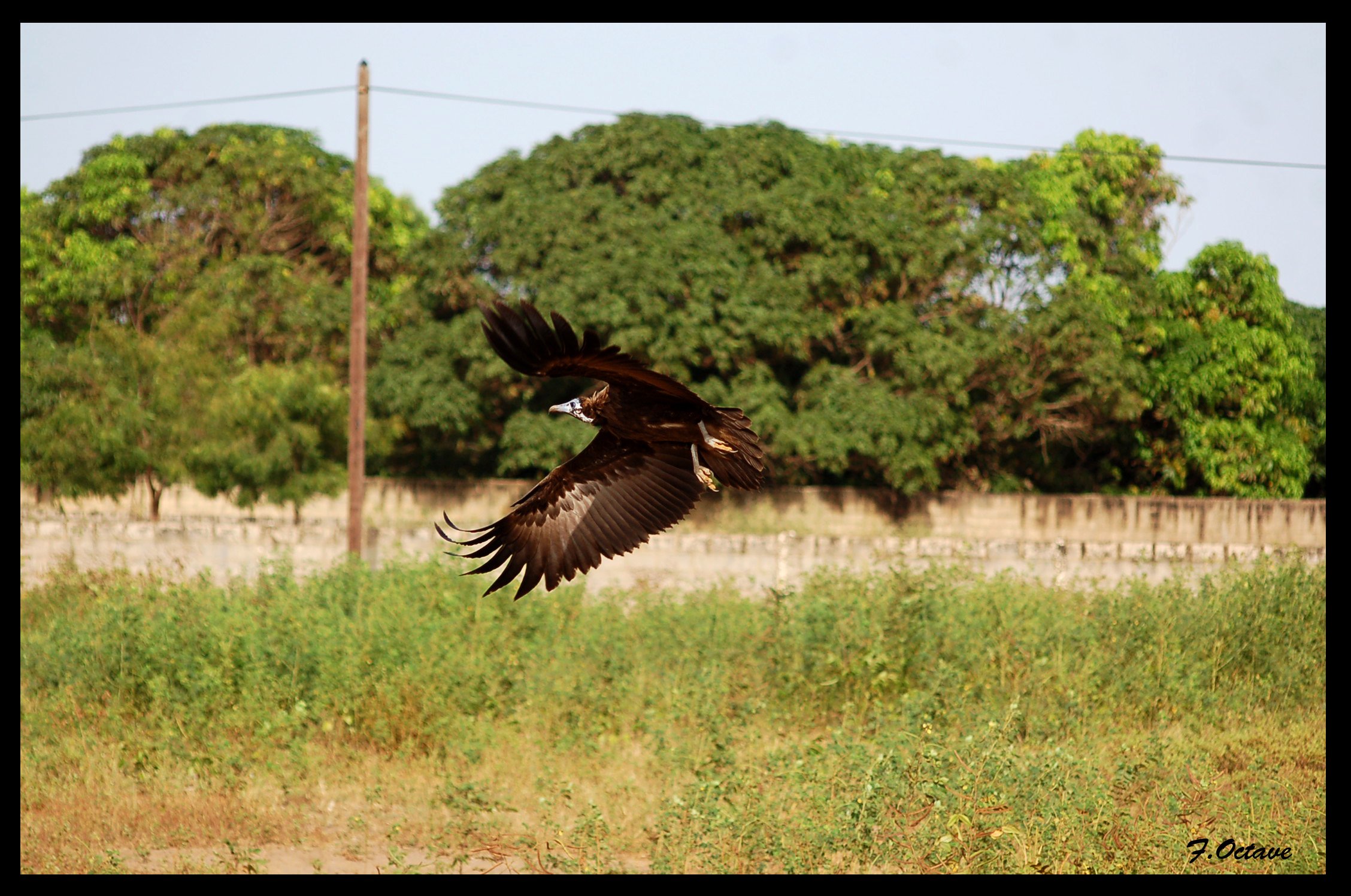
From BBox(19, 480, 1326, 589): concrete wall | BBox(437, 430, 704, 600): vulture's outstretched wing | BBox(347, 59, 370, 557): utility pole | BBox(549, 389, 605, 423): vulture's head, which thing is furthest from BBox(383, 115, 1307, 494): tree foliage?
BBox(549, 389, 605, 423): vulture's head

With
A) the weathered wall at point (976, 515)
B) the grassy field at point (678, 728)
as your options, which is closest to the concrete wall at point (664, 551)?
the grassy field at point (678, 728)

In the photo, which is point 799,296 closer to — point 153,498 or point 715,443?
point 153,498

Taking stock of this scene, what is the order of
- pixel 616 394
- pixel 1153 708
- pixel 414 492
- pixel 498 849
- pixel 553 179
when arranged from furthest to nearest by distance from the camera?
pixel 414 492
pixel 553 179
pixel 1153 708
pixel 498 849
pixel 616 394

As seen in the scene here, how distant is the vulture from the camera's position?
16.1ft

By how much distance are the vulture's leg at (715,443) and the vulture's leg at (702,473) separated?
80 millimetres

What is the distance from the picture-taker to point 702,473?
5613 mm

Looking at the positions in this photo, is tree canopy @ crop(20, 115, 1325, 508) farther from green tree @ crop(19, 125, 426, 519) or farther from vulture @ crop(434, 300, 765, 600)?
vulture @ crop(434, 300, 765, 600)

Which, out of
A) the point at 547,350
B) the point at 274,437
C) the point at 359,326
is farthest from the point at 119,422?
the point at 547,350

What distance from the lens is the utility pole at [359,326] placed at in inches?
592

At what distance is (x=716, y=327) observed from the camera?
69.4 ft

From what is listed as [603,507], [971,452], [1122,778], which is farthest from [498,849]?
[971,452]

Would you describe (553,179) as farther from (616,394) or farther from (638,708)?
(616,394)

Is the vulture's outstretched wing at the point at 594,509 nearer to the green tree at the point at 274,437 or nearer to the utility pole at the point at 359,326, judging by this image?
the utility pole at the point at 359,326
